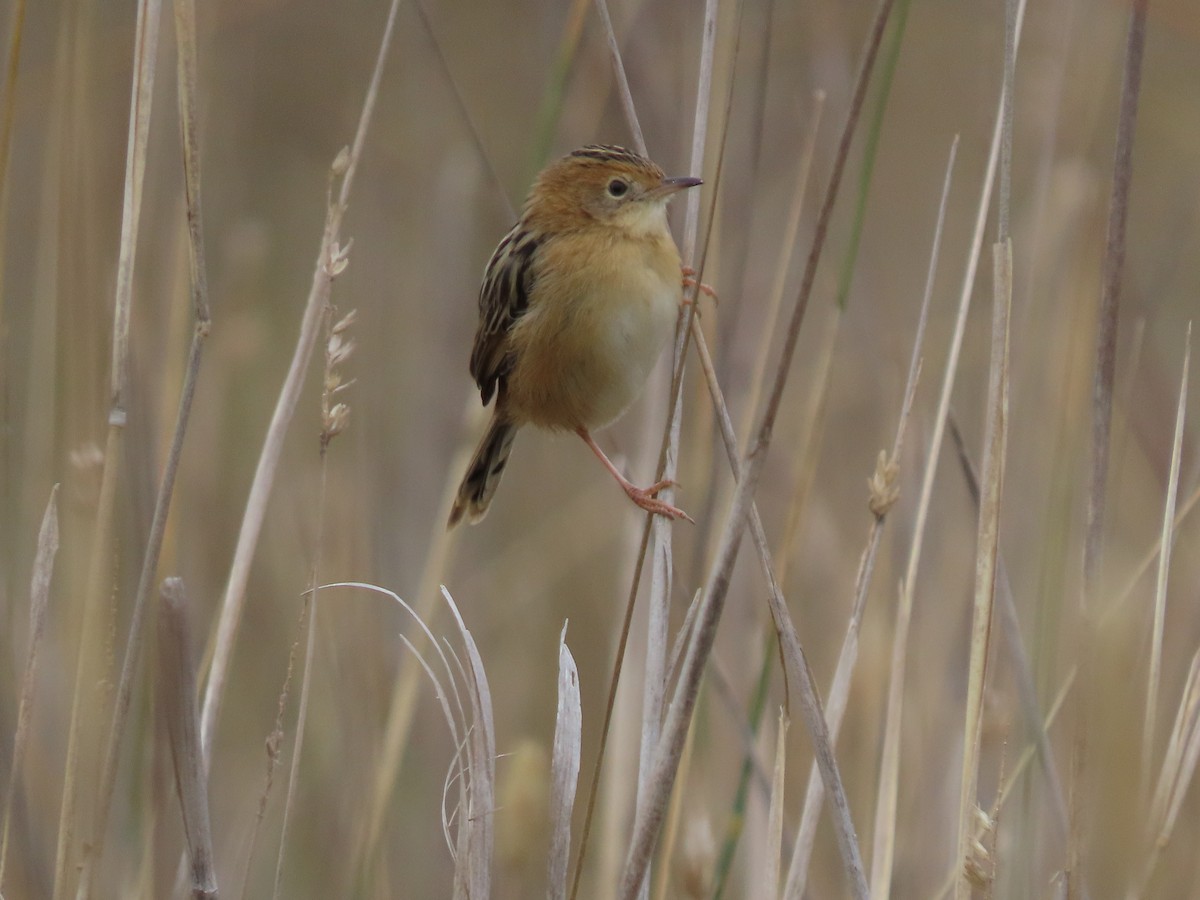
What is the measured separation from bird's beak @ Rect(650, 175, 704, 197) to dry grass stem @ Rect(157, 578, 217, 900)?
53.0 inches

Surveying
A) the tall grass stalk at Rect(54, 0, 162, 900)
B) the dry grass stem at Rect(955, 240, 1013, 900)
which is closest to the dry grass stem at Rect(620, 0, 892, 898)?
the dry grass stem at Rect(955, 240, 1013, 900)

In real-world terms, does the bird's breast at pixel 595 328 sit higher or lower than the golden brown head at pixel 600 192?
lower

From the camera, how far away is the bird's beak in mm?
2703

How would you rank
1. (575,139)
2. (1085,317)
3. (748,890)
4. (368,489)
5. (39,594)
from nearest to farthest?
(39,594), (1085,317), (748,890), (368,489), (575,139)

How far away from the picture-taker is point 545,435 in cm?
418

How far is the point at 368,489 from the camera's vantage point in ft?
12.3

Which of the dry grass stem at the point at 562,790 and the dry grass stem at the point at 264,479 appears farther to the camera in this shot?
the dry grass stem at the point at 264,479

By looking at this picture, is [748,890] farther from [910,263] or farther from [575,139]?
[910,263]

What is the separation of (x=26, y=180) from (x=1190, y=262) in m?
4.14

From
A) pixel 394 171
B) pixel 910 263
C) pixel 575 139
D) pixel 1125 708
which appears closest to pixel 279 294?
pixel 394 171

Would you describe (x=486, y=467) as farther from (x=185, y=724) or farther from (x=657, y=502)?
(x=185, y=724)

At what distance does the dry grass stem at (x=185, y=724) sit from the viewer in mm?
→ 1686

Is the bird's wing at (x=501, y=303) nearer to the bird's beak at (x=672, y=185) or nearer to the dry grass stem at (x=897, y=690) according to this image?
the bird's beak at (x=672, y=185)

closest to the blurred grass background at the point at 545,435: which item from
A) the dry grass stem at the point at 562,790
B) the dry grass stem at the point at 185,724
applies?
the dry grass stem at the point at 562,790
